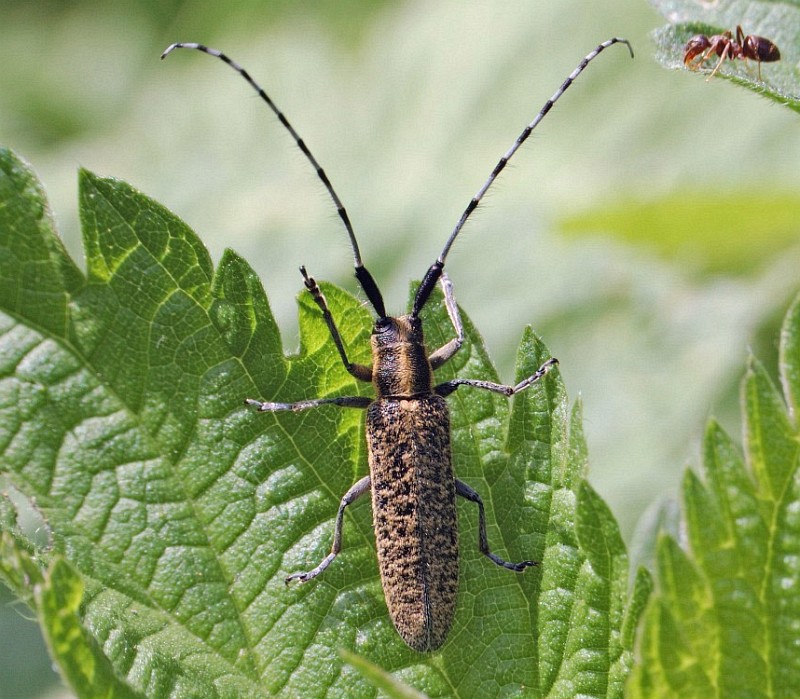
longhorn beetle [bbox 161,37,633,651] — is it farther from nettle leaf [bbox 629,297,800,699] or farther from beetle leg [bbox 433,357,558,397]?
nettle leaf [bbox 629,297,800,699]

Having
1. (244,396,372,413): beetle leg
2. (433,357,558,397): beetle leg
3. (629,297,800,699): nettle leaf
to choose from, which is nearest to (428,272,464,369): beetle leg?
(433,357,558,397): beetle leg

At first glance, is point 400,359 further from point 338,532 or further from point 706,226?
point 706,226

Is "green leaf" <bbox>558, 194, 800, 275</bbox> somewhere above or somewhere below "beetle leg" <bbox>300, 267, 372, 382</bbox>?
above

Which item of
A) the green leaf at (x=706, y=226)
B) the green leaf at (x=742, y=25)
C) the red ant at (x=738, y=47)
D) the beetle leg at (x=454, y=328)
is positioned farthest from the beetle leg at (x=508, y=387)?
the green leaf at (x=706, y=226)

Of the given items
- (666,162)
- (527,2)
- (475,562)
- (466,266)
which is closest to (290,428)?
(475,562)

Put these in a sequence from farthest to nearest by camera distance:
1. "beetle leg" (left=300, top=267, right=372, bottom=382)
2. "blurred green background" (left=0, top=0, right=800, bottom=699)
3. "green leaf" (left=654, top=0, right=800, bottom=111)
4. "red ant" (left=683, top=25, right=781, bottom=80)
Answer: "blurred green background" (left=0, top=0, right=800, bottom=699), "red ant" (left=683, top=25, right=781, bottom=80), "green leaf" (left=654, top=0, right=800, bottom=111), "beetle leg" (left=300, top=267, right=372, bottom=382)

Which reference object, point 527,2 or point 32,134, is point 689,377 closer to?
point 527,2
